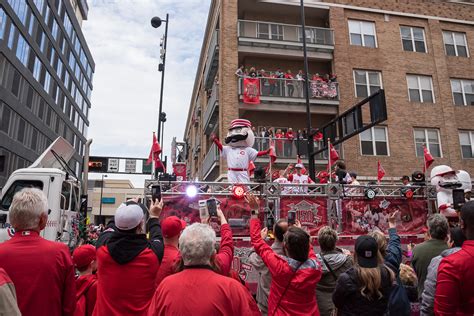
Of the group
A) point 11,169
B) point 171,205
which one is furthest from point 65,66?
point 171,205

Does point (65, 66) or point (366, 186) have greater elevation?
point (65, 66)

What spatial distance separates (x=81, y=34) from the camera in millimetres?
52844

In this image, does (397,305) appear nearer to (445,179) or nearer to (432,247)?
(432,247)

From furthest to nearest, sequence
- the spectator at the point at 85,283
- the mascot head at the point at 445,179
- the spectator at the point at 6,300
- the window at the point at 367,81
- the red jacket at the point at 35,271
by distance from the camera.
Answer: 1. the window at the point at 367,81
2. the mascot head at the point at 445,179
3. the spectator at the point at 85,283
4. the red jacket at the point at 35,271
5. the spectator at the point at 6,300

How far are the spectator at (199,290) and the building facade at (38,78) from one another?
23.8 metres

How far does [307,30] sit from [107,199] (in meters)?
49.4

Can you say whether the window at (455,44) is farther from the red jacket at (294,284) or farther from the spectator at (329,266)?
the red jacket at (294,284)

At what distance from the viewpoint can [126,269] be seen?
2873 millimetres

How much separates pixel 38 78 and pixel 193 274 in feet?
136

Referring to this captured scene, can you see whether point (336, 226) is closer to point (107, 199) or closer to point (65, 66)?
point (65, 66)

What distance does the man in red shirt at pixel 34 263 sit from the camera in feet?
8.06

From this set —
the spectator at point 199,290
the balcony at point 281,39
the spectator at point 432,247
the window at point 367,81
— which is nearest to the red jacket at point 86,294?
the spectator at point 199,290

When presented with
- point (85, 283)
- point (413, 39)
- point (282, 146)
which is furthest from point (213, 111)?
point (85, 283)

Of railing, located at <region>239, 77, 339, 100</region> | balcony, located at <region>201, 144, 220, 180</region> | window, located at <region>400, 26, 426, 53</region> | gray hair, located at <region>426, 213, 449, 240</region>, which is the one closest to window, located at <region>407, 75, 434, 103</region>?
window, located at <region>400, 26, 426, 53</region>
